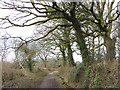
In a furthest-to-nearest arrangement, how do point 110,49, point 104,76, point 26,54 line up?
point 26,54, point 110,49, point 104,76

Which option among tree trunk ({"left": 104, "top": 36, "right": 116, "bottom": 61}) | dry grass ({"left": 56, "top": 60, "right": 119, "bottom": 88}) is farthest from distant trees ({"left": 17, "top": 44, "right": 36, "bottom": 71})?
dry grass ({"left": 56, "top": 60, "right": 119, "bottom": 88})

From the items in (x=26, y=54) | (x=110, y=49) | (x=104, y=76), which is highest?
(x=26, y=54)

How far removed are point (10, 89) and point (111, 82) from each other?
6147mm

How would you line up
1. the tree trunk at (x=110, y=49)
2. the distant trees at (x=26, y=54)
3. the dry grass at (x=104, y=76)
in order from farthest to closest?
the distant trees at (x=26, y=54) < the tree trunk at (x=110, y=49) < the dry grass at (x=104, y=76)

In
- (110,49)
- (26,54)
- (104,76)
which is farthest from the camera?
(26,54)

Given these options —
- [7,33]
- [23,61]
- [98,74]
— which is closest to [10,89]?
[7,33]

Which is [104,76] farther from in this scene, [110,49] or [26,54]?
[26,54]

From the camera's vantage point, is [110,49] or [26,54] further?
[26,54]

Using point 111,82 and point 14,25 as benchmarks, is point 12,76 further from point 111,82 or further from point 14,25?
point 111,82

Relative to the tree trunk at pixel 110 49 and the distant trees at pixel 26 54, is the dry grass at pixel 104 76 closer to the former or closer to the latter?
the tree trunk at pixel 110 49

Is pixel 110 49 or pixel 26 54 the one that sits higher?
pixel 26 54

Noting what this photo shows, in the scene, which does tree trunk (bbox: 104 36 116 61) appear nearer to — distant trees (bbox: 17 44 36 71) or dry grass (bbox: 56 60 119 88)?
dry grass (bbox: 56 60 119 88)

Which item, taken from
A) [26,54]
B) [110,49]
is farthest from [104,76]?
[26,54]

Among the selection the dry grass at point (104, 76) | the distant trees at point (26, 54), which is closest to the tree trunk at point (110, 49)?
the dry grass at point (104, 76)
